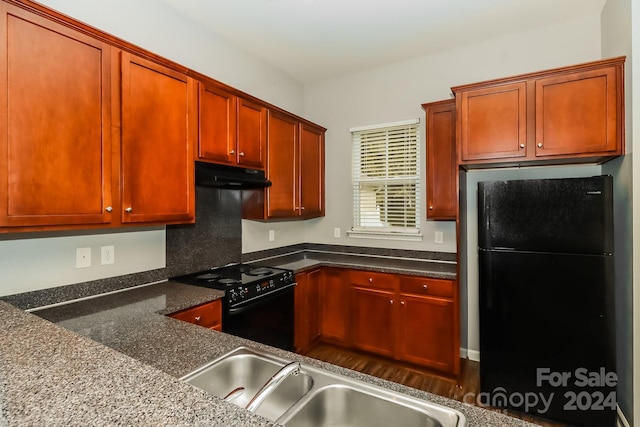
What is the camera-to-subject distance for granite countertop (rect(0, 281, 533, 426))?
0.65 m

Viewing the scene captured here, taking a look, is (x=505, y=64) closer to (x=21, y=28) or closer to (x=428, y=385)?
(x=428, y=385)

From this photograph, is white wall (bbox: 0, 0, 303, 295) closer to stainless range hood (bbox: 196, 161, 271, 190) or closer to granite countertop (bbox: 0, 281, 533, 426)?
granite countertop (bbox: 0, 281, 533, 426)

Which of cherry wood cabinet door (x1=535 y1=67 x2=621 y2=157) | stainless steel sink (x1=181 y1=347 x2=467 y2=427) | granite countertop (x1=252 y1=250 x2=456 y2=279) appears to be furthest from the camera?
granite countertop (x1=252 y1=250 x2=456 y2=279)

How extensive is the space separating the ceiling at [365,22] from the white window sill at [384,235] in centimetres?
186

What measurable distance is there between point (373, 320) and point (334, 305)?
435 millimetres

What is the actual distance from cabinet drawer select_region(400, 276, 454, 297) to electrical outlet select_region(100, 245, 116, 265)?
7.50 feet

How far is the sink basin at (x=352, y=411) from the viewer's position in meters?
0.89

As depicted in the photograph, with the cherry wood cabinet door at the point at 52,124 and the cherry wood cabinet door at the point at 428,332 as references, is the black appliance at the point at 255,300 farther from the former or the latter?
the cherry wood cabinet door at the point at 428,332

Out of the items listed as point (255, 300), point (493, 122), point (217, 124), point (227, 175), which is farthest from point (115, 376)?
point (493, 122)

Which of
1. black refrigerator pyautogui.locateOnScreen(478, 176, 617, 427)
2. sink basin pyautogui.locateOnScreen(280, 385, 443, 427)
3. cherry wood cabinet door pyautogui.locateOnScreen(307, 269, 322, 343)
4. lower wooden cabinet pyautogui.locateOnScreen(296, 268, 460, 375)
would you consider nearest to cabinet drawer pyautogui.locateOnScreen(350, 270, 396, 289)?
lower wooden cabinet pyautogui.locateOnScreen(296, 268, 460, 375)

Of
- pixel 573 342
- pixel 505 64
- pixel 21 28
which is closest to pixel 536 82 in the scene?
pixel 505 64

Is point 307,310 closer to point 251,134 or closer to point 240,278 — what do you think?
point 240,278

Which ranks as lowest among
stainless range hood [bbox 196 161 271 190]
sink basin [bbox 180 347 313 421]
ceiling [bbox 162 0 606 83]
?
sink basin [bbox 180 347 313 421]

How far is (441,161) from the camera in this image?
2.97 meters
